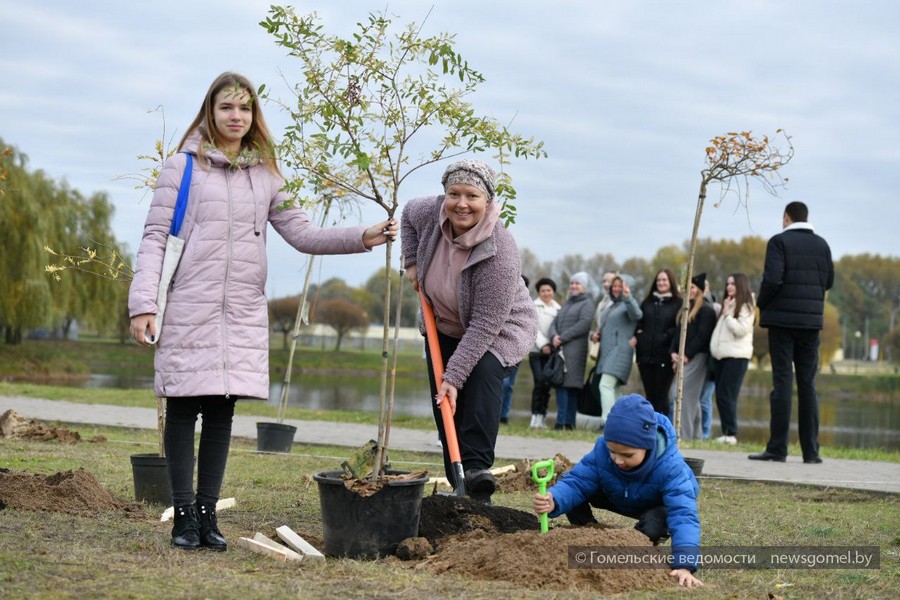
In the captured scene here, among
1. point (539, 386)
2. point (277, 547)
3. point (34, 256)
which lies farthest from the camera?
point (34, 256)

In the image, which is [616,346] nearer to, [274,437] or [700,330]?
[700,330]

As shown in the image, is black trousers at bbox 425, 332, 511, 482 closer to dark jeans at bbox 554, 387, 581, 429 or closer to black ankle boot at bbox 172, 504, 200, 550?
black ankle boot at bbox 172, 504, 200, 550

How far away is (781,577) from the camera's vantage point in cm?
443

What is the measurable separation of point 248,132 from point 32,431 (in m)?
5.61

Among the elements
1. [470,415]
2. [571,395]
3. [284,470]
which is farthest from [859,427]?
[470,415]

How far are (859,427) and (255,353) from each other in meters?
25.3

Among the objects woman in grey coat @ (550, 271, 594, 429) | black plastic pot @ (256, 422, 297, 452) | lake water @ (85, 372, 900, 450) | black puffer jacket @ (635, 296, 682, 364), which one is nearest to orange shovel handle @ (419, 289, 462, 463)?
black plastic pot @ (256, 422, 297, 452)

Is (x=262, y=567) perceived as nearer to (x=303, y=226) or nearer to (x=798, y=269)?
(x=303, y=226)

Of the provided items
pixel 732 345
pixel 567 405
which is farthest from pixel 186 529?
pixel 567 405

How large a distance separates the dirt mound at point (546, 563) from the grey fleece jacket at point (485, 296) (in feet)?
3.45

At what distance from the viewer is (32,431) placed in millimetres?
9461

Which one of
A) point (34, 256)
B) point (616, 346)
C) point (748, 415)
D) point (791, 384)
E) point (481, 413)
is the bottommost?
point (748, 415)

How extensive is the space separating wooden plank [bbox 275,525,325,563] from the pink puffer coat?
23.5 inches

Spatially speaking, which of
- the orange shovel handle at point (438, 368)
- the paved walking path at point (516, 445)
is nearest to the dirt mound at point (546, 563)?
the orange shovel handle at point (438, 368)
